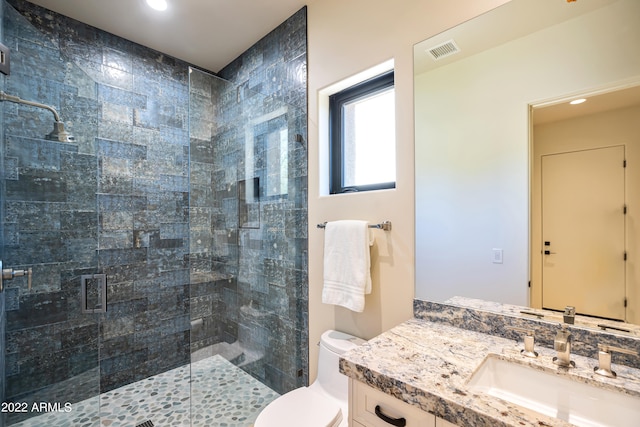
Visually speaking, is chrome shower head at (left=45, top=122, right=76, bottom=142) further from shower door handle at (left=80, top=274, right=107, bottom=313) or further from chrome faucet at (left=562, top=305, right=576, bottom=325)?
chrome faucet at (left=562, top=305, right=576, bottom=325)

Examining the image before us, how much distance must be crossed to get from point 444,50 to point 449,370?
1317mm

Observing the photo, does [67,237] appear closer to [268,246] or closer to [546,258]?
[268,246]

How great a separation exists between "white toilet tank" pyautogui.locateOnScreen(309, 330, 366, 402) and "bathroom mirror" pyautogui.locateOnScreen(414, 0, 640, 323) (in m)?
0.49

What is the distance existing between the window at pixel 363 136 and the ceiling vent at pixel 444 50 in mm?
305

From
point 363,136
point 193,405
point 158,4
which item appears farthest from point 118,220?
point 363,136

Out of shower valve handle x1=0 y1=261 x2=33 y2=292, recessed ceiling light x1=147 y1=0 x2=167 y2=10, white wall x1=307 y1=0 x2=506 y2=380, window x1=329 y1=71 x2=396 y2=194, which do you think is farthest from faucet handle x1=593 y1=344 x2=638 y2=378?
recessed ceiling light x1=147 y1=0 x2=167 y2=10

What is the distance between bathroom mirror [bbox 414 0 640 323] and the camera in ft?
2.97

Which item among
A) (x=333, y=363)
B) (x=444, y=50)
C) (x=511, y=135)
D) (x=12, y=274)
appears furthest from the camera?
(x=333, y=363)

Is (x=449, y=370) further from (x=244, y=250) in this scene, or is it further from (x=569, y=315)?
(x=244, y=250)

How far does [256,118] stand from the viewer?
185cm

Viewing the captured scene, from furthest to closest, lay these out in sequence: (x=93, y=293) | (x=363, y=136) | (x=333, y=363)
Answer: (x=93, y=293)
(x=363, y=136)
(x=333, y=363)

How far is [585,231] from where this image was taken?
37.1 inches

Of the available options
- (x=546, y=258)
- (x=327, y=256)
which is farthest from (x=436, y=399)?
(x=327, y=256)

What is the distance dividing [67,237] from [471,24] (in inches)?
102
